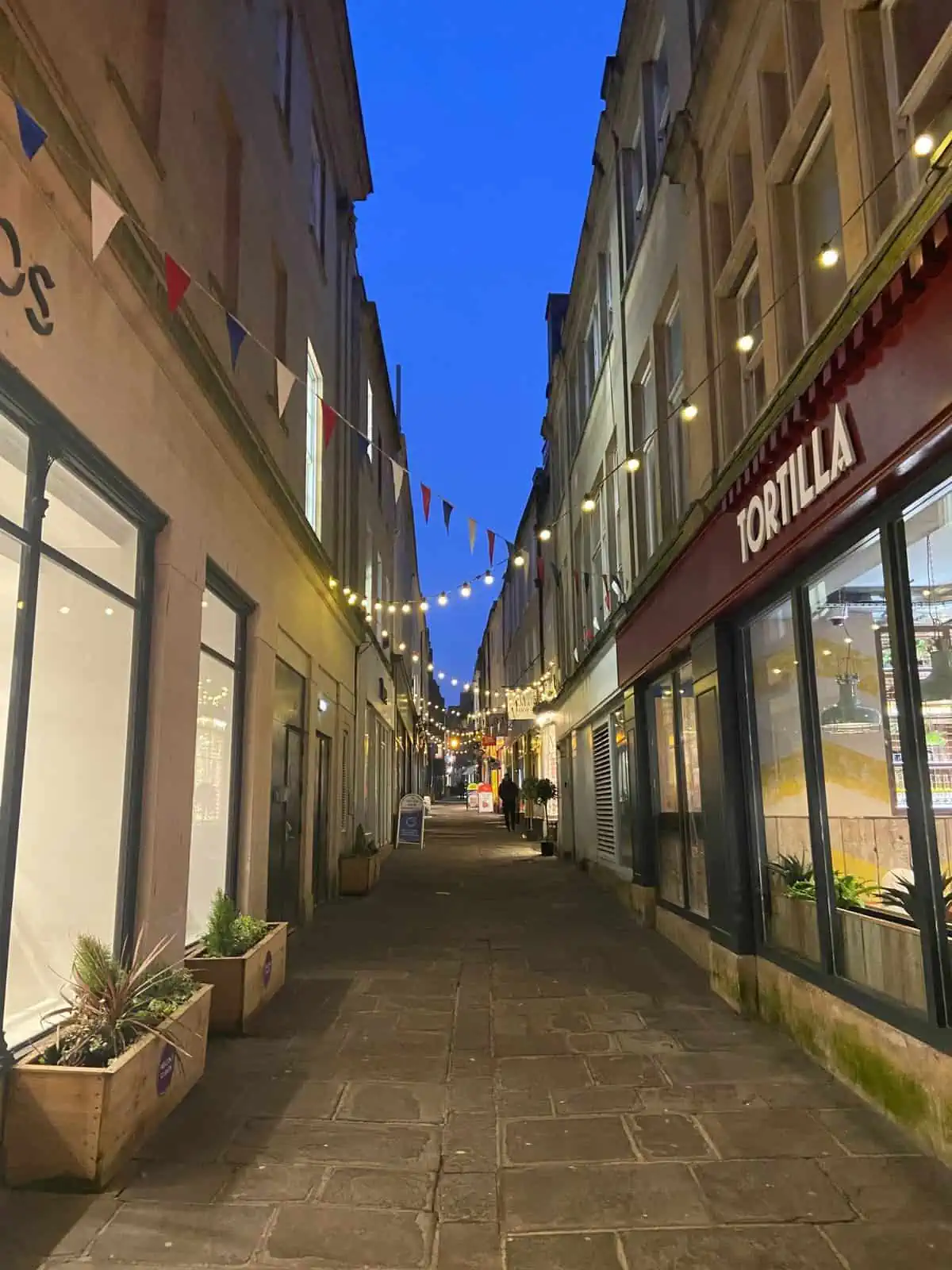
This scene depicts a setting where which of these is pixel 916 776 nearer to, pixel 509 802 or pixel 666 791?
pixel 666 791

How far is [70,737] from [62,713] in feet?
0.54

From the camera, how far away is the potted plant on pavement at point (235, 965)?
625 cm

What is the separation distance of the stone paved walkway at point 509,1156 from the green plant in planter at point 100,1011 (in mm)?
553

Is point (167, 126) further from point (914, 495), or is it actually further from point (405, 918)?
point (405, 918)

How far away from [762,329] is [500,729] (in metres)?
33.2

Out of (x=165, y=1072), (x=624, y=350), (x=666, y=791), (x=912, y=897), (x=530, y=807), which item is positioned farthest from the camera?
(x=530, y=807)

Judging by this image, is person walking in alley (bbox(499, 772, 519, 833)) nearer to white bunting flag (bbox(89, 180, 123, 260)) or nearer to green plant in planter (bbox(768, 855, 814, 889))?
green plant in planter (bbox(768, 855, 814, 889))

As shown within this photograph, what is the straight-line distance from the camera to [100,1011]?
4246 mm

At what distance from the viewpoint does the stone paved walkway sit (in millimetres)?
3422

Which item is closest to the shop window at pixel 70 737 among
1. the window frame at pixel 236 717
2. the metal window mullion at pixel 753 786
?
the window frame at pixel 236 717

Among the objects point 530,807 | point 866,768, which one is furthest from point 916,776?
point 530,807

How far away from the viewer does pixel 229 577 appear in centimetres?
761

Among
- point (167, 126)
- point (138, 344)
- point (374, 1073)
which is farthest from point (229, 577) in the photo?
point (374, 1073)

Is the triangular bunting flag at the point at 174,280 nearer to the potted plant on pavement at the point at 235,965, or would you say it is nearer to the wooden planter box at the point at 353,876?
the potted plant on pavement at the point at 235,965
